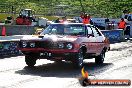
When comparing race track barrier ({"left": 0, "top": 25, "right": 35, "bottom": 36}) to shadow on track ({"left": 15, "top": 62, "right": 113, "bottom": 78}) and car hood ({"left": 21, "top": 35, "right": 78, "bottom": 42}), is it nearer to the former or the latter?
shadow on track ({"left": 15, "top": 62, "right": 113, "bottom": 78})

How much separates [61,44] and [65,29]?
4.81ft

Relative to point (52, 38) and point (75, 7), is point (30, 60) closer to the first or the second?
point (52, 38)

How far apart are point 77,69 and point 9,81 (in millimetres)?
3688

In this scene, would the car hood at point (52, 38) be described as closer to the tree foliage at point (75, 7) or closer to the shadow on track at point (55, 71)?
the shadow on track at point (55, 71)

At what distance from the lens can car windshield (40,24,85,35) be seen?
14273 millimetres

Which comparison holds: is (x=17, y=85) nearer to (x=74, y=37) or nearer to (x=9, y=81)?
(x=9, y=81)

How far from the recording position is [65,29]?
14406 millimetres

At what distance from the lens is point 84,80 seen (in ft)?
23.6

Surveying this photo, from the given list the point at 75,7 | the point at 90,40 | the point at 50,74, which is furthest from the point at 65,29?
the point at 75,7

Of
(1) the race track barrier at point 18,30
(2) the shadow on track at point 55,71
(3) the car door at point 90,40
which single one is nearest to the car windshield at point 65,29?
(3) the car door at point 90,40

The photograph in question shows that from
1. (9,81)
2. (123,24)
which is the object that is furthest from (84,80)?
(123,24)

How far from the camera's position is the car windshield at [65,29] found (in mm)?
14273

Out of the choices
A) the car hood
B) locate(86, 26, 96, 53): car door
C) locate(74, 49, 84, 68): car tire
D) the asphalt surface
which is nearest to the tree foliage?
locate(86, 26, 96, 53): car door

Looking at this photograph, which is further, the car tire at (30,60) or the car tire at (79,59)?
the car tire at (30,60)
